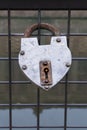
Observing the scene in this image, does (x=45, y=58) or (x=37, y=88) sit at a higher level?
(x=45, y=58)

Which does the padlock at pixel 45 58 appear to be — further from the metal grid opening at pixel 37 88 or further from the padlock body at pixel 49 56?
the metal grid opening at pixel 37 88

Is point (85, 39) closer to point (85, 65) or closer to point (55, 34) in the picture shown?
point (85, 65)

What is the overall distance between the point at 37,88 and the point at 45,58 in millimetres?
430

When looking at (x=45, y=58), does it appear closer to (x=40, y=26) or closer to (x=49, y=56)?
(x=49, y=56)

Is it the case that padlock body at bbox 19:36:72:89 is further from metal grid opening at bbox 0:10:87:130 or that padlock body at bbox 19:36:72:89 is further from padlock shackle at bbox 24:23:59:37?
metal grid opening at bbox 0:10:87:130

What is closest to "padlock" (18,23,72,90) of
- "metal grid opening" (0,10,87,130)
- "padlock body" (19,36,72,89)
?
"padlock body" (19,36,72,89)

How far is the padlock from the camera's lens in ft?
4.95

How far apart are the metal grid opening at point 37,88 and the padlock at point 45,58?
362 millimetres

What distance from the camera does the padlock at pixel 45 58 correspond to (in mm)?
1508

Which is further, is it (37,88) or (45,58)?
(37,88)

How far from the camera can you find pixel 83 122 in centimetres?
203

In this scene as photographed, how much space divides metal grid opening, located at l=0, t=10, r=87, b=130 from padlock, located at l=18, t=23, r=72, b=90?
14.3 inches

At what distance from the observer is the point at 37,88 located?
193 cm

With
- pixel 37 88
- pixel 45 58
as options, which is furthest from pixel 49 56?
pixel 37 88
